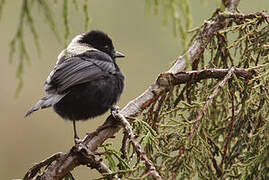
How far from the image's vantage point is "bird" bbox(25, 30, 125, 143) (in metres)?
4.80

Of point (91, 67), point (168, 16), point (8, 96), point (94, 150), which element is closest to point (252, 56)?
point (94, 150)

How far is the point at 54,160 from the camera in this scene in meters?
3.65

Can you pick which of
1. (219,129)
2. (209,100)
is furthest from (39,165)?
(219,129)

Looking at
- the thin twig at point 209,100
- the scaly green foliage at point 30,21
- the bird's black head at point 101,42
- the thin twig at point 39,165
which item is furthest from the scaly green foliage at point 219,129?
the bird's black head at point 101,42

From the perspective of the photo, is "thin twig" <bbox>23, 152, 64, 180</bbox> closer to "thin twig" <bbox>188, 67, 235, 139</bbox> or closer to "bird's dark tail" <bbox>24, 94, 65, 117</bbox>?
"bird's dark tail" <bbox>24, 94, 65, 117</bbox>

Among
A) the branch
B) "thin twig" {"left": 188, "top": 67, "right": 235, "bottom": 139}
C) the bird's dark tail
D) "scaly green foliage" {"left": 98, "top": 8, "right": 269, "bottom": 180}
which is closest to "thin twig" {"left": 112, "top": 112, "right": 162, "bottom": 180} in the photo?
"scaly green foliage" {"left": 98, "top": 8, "right": 269, "bottom": 180}

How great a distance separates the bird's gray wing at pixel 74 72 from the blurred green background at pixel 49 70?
130 inches

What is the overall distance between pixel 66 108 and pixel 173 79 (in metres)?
1.39

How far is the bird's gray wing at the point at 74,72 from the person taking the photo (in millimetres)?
4777

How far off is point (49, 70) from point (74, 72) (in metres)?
11.8

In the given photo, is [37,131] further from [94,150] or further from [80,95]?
[94,150]

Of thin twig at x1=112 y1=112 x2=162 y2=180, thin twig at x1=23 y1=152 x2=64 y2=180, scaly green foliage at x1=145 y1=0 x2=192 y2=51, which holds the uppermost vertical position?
scaly green foliage at x1=145 y1=0 x2=192 y2=51

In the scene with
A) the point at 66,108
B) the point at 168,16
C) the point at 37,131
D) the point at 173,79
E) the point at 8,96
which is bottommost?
the point at 37,131

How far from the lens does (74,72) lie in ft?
16.1
